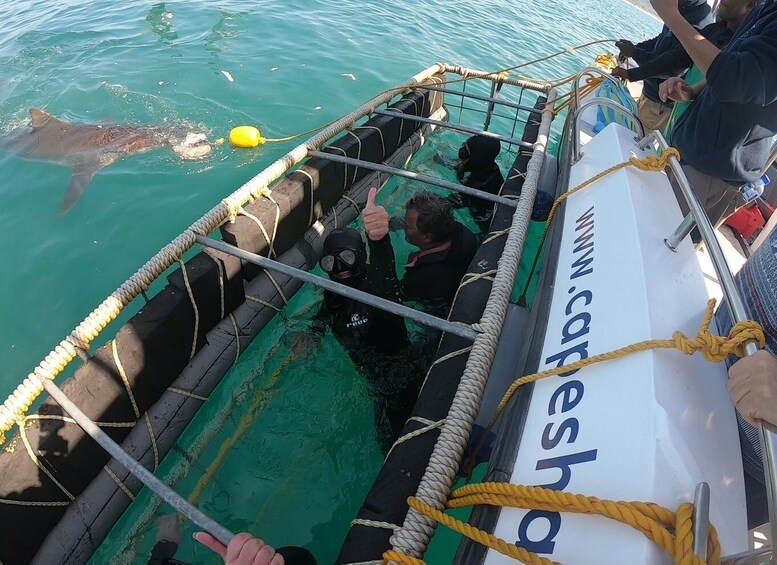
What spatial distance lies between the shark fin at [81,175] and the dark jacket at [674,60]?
6.56m

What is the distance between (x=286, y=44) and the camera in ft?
30.2

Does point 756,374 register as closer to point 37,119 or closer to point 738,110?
point 738,110

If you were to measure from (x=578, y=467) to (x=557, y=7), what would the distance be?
20.4 m

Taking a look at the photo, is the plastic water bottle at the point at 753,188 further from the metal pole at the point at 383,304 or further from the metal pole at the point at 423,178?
the metal pole at the point at 383,304

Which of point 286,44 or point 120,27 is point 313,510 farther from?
point 120,27

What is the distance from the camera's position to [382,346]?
308 centimetres

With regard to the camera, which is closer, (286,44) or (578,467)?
(578,467)

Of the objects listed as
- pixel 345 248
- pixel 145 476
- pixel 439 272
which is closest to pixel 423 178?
pixel 439 272

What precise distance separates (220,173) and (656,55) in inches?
218

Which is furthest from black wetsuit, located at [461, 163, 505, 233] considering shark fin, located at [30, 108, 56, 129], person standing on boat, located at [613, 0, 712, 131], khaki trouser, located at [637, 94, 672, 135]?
shark fin, located at [30, 108, 56, 129]

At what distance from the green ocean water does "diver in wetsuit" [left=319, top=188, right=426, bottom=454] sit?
0.71 ft

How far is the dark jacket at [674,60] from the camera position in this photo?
3445 mm

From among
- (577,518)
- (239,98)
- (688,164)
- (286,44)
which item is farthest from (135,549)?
(286,44)

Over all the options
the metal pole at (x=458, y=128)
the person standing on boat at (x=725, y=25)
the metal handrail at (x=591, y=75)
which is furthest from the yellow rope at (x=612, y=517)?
the metal handrail at (x=591, y=75)
